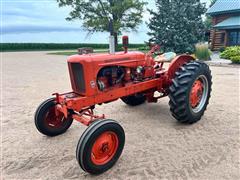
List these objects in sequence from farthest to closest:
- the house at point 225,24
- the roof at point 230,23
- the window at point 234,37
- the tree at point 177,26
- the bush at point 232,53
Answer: the window at point 234,37, the house at point 225,24, the roof at point 230,23, the tree at point 177,26, the bush at point 232,53

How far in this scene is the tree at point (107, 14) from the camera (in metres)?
25.3

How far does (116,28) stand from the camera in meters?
25.4

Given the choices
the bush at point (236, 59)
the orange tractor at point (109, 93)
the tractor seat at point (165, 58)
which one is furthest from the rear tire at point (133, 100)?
the bush at point (236, 59)

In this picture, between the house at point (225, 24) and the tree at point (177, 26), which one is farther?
the house at point (225, 24)

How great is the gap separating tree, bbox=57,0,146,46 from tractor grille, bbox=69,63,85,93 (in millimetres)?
22223

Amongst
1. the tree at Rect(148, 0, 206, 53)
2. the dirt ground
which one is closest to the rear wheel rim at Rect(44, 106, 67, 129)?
the dirt ground

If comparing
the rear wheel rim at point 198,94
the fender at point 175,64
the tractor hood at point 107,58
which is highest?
the tractor hood at point 107,58

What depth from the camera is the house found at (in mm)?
20016

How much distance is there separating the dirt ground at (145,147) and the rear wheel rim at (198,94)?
0.90 feet

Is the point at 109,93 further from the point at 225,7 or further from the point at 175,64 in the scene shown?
the point at 225,7

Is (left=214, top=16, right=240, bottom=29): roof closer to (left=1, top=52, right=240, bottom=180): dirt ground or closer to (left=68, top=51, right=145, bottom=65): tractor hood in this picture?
(left=1, top=52, right=240, bottom=180): dirt ground

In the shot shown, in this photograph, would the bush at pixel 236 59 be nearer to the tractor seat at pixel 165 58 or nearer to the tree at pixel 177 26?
the tree at pixel 177 26

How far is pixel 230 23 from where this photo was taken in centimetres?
1984

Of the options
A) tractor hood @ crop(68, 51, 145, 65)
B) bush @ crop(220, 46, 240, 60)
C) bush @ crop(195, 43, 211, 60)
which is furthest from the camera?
bush @ crop(195, 43, 211, 60)
